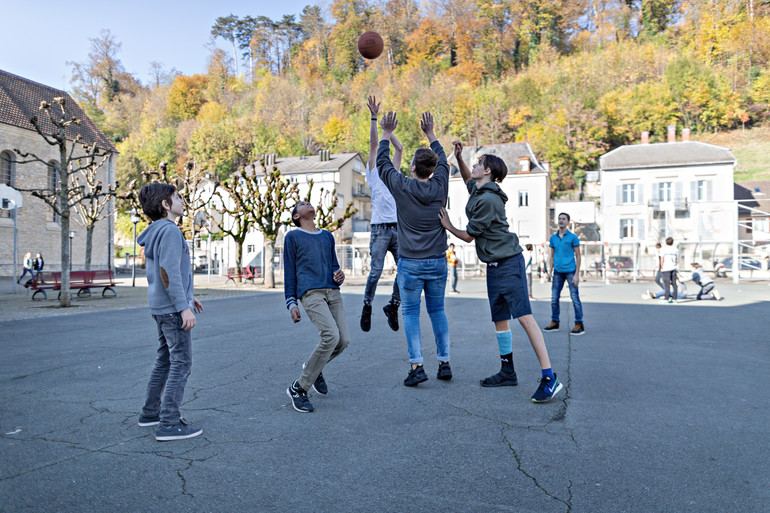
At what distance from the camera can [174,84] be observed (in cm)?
8956

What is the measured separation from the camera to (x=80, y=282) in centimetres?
1817

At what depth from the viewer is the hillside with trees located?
200 ft

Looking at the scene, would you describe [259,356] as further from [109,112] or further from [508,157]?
[109,112]

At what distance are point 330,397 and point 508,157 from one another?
49.1 meters

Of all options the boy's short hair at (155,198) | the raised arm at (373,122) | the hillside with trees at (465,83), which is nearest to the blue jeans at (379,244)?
the raised arm at (373,122)

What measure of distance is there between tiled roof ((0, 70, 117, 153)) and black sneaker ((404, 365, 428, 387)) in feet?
118

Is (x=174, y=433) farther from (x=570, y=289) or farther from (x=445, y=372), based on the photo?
(x=570, y=289)

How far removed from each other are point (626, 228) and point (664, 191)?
422 cm

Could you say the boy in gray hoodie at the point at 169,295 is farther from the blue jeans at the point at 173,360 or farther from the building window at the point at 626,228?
the building window at the point at 626,228

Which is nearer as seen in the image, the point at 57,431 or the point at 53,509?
the point at 53,509

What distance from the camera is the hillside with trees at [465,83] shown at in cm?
6088

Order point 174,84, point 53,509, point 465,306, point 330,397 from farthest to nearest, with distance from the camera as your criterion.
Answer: point 174,84 < point 465,306 < point 330,397 < point 53,509

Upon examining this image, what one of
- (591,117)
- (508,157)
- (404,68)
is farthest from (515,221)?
(404,68)

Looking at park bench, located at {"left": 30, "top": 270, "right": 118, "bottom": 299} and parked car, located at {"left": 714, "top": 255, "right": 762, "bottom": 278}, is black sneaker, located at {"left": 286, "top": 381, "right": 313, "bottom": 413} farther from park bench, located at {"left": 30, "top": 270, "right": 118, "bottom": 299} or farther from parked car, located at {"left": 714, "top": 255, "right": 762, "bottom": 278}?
parked car, located at {"left": 714, "top": 255, "right": 762, "bottom": 278}
